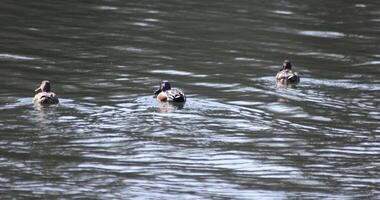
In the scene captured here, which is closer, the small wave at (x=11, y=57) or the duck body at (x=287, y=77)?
the duck body at (x=287, y=77)

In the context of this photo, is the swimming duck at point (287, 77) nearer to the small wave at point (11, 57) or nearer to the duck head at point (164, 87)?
the duck head at point (164, 87)

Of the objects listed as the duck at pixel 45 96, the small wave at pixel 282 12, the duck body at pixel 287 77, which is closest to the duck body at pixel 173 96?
the duck at pixel 45 96

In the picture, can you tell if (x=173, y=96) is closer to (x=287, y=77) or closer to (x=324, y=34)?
(x=287, y=77)

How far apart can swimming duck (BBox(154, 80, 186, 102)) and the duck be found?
6.46ft

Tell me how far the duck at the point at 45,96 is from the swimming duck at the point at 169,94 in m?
1.97

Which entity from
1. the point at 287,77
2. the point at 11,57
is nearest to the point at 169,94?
the point at 287,77

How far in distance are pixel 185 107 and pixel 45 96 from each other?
2.54 m

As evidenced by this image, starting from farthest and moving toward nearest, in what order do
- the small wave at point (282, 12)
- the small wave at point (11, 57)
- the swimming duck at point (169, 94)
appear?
the small wave at point (282, 12)
the small wave at point (11, 57)
the swimming duck at point (169, 94)

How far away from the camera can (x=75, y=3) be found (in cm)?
3122

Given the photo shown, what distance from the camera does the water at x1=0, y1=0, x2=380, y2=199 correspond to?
12945 mm

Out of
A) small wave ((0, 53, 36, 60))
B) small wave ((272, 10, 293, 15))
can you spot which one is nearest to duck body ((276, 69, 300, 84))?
small wave ((0, 53, 36, 60))

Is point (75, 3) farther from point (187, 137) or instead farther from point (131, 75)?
point (187, 137)

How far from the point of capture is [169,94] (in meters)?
17.7

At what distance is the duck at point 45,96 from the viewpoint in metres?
17.0
